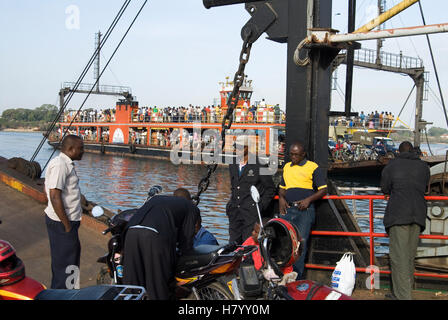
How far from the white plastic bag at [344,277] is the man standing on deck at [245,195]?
101 centimetres

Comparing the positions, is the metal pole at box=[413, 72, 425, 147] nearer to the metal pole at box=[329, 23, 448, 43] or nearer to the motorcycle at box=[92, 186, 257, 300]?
the metal pole at box=[329, 23, 448, 43]

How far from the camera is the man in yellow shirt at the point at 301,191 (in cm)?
493

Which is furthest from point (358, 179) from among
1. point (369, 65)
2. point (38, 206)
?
point (38, 206)

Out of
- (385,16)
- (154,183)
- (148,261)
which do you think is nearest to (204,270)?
(148,261)

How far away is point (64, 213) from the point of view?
4199 mm

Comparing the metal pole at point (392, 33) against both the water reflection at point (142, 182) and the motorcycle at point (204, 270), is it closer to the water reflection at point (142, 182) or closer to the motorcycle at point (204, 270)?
the motorcycle at point (204, 270)

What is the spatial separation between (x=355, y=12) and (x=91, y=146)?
43914 mm

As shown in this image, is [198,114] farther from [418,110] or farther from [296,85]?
[296,85]

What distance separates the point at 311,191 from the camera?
5.00 m

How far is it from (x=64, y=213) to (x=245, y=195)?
79.2 inches

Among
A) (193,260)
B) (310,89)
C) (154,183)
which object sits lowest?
(154,183)

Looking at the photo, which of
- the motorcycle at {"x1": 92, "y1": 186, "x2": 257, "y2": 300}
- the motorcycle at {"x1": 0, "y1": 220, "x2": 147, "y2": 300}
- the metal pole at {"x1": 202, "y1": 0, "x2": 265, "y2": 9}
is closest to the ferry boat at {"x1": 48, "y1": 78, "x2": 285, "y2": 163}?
the metal pole at {"x1": 202, "y1": 0, "x2": 265, "y2": 9}

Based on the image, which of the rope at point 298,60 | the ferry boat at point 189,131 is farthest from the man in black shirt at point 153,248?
the ferry boat at point 189,131
